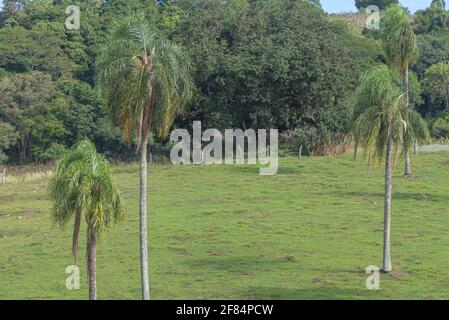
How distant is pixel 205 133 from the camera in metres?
69.6

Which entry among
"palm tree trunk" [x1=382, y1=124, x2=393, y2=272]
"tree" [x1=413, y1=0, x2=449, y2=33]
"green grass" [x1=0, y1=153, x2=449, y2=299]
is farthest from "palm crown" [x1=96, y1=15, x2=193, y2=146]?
"tree" [x1=413, y1=0, x2=449, y2=33]

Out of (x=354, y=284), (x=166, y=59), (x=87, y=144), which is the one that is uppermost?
(x=166, y=59)

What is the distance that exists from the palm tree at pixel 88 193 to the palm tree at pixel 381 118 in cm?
1107

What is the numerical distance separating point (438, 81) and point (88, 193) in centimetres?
6365

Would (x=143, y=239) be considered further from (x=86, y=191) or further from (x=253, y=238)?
(x=253, y=238)

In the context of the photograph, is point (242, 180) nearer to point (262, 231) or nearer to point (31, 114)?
point (262, 231)

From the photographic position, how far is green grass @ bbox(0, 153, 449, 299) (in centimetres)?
3544

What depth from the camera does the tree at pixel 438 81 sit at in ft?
294

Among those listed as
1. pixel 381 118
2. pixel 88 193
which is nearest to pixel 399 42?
pixel 381 118

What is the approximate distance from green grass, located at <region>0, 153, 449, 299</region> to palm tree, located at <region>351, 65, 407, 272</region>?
352 centimetres

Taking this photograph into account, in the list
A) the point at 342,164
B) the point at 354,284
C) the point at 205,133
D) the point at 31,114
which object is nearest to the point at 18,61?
the point at 31,114

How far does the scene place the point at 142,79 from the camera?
32.2 metres

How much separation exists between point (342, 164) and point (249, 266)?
23.7 m

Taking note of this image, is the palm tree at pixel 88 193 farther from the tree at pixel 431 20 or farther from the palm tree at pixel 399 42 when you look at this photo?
the tree at pixel 431 20
